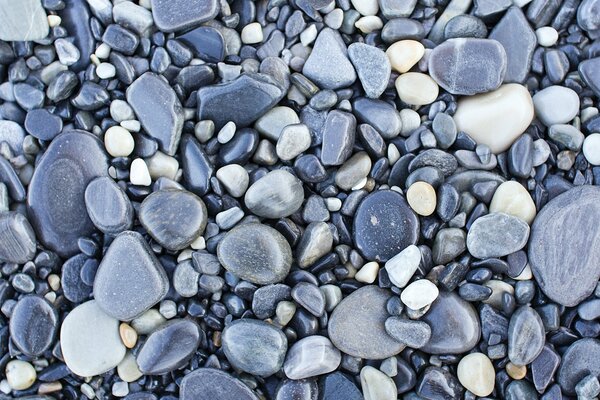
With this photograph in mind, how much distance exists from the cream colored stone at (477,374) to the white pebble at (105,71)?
1050mm

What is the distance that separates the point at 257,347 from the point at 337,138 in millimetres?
505

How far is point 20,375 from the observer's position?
4.63 ft

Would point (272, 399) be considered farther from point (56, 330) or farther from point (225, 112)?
point (225, 112)

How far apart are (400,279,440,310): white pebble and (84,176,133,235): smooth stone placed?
645 mm

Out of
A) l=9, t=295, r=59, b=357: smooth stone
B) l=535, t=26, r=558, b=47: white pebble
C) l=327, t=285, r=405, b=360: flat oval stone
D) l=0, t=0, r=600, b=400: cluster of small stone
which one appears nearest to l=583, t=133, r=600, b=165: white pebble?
l=0, t=0, r=600, b=400: cluster of small stone

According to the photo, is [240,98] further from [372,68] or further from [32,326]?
[32,326]

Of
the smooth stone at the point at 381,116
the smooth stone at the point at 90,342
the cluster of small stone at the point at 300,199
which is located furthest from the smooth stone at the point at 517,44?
the smooth stone at the point at 90,342

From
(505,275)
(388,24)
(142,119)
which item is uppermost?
(388,24)

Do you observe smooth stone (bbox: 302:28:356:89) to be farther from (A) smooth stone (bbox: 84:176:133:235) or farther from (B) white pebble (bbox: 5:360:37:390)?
(B) white pebble (bbox: 5:360:37:390)

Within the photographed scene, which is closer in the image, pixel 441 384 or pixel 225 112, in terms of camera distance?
pixel 441 384

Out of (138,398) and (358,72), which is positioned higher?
(358,72)

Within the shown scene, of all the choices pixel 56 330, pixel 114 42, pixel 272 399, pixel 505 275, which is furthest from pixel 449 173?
pixel 56 330

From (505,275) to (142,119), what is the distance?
3.02 feet

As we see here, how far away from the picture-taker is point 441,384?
1400 mm
